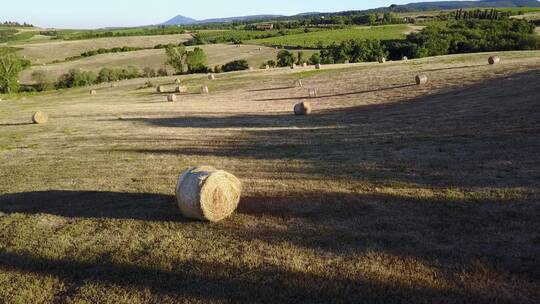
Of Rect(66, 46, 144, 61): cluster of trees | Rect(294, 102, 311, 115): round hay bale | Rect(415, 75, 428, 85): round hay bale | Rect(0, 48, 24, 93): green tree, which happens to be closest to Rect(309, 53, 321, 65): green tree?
Rect(415, 75, 428, 85): round hay bale

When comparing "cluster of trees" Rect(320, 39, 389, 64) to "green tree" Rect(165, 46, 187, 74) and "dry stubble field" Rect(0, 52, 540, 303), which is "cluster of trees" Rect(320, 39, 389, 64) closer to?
"green tree" Rect(165, 46, 187, 74)

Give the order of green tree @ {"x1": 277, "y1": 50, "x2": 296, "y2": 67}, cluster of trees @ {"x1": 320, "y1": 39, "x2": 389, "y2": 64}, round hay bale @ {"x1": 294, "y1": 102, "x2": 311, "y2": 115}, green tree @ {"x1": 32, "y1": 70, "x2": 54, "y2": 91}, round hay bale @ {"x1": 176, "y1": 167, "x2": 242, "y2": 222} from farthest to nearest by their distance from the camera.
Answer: green tree @ {"x1": 32, "y1": 70, "x2": 54, "y2": 91}, cluster of trees @ {"x1": 320, "y1": 39, "x2": 389, "y2": 64}, green tree @ {"x1": 277, "y1": 50, "x2": 296, "y2": 67}, round hay bale @ {"x1": 294, "y1": 102, "x2": 311, "y2": 115}, round hay bale @ {"x1": 176, "y1": 167, "x2": 242, "y2": 222}

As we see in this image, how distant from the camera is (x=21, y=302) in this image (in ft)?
32.7

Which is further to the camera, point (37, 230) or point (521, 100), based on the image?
point (521, 100)

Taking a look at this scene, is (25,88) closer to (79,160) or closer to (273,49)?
(273,49)

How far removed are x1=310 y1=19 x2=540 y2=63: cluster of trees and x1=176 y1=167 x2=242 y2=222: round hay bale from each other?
90.1 meters

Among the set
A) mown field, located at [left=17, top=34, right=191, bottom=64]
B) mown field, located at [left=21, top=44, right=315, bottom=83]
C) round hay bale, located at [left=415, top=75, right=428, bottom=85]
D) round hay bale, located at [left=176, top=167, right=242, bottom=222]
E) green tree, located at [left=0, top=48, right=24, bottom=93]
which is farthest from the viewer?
mown field, located at [left=17, top=34, right=191, bottom=64]

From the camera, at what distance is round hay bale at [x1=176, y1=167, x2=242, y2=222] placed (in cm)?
1315

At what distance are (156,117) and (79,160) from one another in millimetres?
14468

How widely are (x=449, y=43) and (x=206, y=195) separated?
101443 millimetres

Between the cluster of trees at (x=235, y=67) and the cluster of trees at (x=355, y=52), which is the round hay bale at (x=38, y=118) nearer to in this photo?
the cluster of trees at (x=235, y=67)

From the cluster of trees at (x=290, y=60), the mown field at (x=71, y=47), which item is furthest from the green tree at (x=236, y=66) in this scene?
the mown field at (x=71, y=47)

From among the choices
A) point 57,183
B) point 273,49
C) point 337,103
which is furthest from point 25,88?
point 57,183

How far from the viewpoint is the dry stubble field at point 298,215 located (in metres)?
9.84
